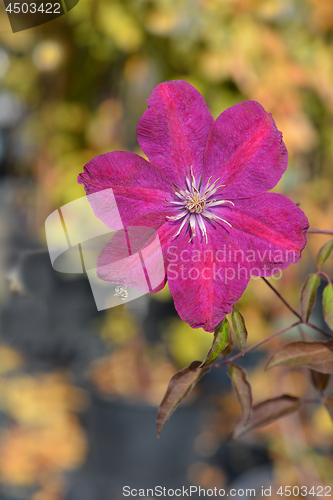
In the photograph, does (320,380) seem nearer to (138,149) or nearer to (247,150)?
(247,150)

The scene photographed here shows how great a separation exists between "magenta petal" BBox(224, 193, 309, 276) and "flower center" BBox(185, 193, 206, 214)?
0.07 feet

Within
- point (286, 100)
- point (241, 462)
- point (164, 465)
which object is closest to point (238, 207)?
point (286, 100)

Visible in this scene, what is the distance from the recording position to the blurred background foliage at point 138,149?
0.75 meters

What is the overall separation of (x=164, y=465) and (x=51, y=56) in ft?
3.34

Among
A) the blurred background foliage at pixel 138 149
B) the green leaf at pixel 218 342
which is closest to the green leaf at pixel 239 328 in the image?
the green leaf at pixel 218 342

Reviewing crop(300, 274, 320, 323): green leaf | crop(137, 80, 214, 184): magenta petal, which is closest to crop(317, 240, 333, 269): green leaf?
crop(300, 274, 320, 323): green leaf

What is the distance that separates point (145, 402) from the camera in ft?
3.23


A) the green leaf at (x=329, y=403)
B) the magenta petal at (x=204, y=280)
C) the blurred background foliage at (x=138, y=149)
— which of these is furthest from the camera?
the blurred background foliage at (x=138, y=149)

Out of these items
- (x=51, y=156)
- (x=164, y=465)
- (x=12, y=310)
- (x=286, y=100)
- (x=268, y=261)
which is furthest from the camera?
(x=12, y=310)

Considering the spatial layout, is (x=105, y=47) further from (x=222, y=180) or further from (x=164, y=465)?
(x=164, y=465)

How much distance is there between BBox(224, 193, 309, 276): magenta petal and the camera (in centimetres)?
20

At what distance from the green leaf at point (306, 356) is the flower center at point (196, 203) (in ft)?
0.41

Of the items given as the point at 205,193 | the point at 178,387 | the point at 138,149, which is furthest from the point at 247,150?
the point at 138,149

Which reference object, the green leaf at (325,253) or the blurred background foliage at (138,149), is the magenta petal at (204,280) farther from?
the blurred background foliage at (138,149)
